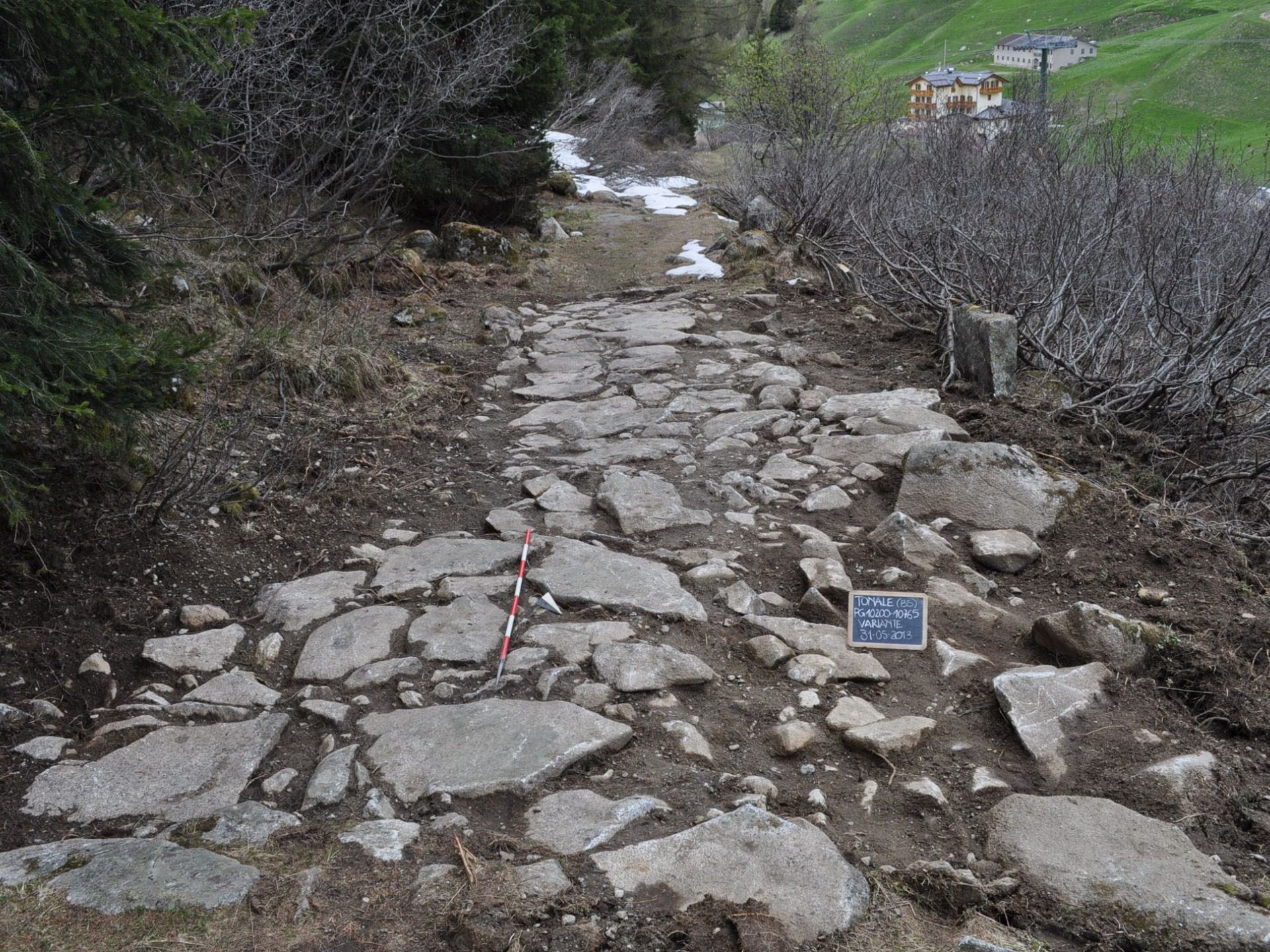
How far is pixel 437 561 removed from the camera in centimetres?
416

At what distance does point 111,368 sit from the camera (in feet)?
9.75

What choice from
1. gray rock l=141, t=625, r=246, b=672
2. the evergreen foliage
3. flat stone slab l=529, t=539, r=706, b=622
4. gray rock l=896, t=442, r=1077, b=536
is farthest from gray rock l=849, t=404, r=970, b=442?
the evergreen foliage

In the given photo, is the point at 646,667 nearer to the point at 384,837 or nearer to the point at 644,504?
the point at 384,837

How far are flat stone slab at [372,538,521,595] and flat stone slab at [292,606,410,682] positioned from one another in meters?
0.20

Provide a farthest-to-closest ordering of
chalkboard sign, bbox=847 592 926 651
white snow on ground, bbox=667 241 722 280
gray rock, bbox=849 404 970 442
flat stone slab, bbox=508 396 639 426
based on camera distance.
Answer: white snow on ground, bbox=667 241 722 280, flat stone slab, bbox=508 396 639 426, gray rock, bbox=849 404 970 442, chalkboard sign, bbox=847 592 926 651

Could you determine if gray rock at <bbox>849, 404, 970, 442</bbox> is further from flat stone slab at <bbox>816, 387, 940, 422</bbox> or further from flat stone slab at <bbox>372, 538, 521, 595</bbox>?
flat stone slab at <bbox>372, 538, 521, 595</bbox>

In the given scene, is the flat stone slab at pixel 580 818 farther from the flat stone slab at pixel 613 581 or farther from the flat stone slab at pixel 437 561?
the flat stone slab at pixel 437 561

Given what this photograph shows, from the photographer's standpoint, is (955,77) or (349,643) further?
(955,77)

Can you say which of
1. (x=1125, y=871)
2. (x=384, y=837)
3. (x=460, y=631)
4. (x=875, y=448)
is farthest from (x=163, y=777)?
(x=875, y=448)

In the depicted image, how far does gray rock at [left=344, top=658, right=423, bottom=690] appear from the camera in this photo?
10.8 feet

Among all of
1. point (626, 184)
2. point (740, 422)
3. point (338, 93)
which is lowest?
point (626, 184)

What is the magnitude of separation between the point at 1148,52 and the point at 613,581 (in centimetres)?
2371

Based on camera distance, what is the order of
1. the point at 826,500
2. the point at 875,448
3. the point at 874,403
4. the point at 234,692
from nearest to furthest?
the point at 234,692, the point at 826,500, the point at 875,448, the point at 874,403

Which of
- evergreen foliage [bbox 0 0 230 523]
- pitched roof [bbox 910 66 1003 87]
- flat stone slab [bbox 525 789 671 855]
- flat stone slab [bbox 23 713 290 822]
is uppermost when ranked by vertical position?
evergreen foliage [bbox 0 0 230 523]
